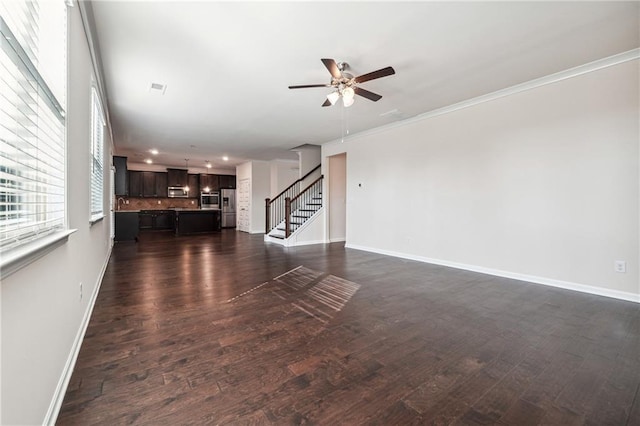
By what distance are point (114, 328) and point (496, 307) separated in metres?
3.75

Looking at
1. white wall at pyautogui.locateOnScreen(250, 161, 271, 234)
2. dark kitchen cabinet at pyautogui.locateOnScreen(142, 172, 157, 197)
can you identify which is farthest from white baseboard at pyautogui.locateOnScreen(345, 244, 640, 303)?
dark kitchen cabinet at pyautogui.locateOnScreen(142, 172, 157, 197)

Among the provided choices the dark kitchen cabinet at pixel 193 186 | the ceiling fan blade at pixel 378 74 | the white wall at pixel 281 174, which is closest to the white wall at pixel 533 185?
the ceiling fan blade at pixel 378 74

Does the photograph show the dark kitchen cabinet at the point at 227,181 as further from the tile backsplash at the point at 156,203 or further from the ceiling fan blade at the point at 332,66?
the ceiling fan blade at the point at 332,66

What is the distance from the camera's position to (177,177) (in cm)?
1164

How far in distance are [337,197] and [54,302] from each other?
6751 millimetres

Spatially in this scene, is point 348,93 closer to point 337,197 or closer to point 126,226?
point 337,197

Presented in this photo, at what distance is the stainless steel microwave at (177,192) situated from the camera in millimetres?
11602

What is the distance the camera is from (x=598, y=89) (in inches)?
134

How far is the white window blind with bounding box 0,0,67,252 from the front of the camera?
1.10 meters

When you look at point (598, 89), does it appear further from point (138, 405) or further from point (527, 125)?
point (138, 405)

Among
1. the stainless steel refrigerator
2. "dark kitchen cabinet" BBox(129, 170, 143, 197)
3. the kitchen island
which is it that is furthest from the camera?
the stainless steel refrigerator

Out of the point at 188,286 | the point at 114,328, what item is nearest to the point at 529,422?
the point at 114,328

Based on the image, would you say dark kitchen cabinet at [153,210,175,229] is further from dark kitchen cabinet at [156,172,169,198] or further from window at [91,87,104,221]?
window at [91,87,104,221]

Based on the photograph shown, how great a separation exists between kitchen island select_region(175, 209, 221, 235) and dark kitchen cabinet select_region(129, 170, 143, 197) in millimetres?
2538
